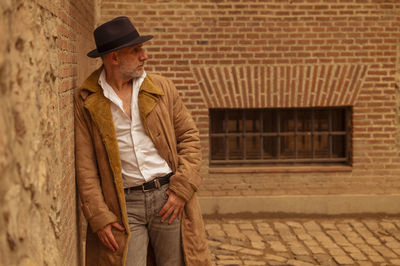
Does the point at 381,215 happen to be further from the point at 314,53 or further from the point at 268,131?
the point at 314,53

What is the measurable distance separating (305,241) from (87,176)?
3.45 m

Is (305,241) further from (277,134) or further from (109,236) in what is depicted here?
(109,236)

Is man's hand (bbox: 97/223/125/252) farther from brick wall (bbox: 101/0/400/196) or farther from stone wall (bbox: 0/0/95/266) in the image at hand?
brick wall (bbox: 101/0/400/196)

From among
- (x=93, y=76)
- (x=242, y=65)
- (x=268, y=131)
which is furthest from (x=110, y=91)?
(x=268, y=131)

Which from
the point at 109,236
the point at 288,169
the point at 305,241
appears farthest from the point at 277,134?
the point at 109,236

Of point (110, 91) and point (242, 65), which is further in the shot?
point (242, 65)

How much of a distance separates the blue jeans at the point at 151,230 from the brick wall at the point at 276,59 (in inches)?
135

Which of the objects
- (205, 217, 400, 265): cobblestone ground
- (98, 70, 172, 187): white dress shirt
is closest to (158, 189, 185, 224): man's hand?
(98, 70, 172, 187): white dress shirt

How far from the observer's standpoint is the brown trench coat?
8.91 ft

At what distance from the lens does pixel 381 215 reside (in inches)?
253

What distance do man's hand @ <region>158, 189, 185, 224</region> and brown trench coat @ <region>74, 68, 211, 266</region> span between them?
3 centimetres

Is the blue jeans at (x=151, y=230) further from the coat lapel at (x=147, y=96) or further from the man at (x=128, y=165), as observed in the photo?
the coat lapel at (x=147, y=96)

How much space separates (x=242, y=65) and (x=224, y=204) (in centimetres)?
181

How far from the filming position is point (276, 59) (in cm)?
622
